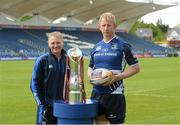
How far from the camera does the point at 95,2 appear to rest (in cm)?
6078

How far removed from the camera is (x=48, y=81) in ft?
18.3

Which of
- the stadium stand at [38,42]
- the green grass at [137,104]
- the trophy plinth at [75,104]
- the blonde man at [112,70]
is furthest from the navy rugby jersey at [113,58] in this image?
the stadium stand at [38,42]

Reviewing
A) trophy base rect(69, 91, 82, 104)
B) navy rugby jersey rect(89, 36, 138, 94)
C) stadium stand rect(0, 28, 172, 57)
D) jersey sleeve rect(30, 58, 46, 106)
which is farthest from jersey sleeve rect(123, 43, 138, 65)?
stadium stand rect(0, 28, 172, 57)

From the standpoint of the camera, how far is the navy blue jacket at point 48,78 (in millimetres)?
5539

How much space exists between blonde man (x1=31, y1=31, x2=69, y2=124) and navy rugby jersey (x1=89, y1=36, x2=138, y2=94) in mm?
457

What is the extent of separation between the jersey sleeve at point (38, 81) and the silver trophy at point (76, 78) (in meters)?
0.75

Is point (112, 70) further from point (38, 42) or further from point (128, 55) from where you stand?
point (38, 42)

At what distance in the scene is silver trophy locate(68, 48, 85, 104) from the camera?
475 cm

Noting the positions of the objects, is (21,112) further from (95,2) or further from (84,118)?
(95,2)

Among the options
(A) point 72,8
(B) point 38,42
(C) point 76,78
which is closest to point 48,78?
(C) point 76,78

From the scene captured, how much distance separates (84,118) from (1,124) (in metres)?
5.06

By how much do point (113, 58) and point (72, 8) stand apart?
57.2m

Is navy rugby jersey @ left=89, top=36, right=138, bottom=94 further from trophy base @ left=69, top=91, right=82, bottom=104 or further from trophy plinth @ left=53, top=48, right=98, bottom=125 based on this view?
trophy base @ left=69, top=91, right=82, bottom=104

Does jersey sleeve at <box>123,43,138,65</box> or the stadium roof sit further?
the stadium roof
